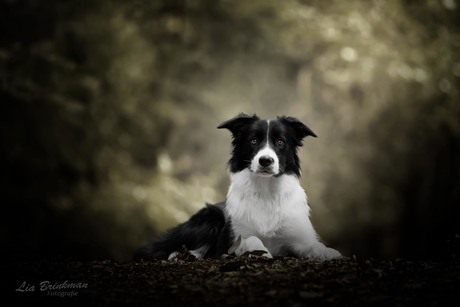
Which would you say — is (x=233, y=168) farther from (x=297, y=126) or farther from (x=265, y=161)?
(x=297, y=126)

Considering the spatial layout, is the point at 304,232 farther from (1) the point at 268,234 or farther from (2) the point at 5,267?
(2) the point at 5,267

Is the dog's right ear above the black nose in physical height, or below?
above

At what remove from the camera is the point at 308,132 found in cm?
543

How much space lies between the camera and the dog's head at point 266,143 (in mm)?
4996

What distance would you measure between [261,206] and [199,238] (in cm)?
73

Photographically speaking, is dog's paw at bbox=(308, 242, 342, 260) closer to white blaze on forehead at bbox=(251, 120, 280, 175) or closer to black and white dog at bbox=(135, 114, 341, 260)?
black and white dog at bbox=(135, 114, 341, 260)

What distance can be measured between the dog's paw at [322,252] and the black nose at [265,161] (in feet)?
3.05

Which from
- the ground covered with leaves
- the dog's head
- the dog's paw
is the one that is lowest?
the ground covered with leaves

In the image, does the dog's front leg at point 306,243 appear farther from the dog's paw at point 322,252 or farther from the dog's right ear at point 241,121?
the dog's right ear at point 241,121

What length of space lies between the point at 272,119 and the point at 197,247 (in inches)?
59.7

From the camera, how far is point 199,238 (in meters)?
5.47
